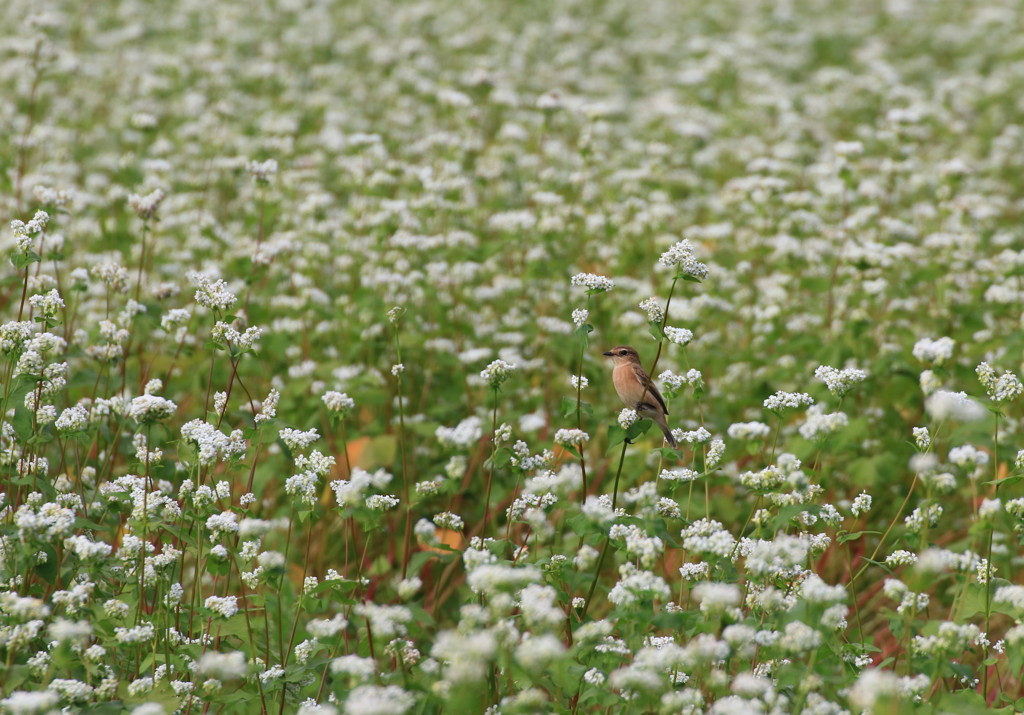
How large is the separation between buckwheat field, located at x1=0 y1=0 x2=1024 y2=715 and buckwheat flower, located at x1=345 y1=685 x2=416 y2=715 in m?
0.01

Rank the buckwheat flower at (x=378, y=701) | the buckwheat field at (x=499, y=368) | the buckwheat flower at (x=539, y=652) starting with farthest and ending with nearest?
the buckwheat field at (x=499, y=368), the buckwheat flower at (x=539, y=652), the buckwheat flower at (x=378, y=701)

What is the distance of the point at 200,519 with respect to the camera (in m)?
3.71

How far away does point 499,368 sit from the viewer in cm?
389

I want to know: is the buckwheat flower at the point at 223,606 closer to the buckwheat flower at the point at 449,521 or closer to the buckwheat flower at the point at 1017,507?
the buckwheat flower at the point at 449,521

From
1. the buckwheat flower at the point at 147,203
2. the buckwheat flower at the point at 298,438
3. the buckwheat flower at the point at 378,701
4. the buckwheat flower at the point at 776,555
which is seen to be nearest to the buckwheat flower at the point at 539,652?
the buckwheat flower at the point at 378,701

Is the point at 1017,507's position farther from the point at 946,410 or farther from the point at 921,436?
the point at 946,410

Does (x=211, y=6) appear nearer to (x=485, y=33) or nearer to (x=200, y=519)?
(x=485, y=33)

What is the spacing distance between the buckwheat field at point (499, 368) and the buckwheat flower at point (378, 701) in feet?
0.04

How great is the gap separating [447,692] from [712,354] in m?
4.27

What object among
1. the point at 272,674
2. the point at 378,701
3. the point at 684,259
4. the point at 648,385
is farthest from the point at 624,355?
the point at 378,701

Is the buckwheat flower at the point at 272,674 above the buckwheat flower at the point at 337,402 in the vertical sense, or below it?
below

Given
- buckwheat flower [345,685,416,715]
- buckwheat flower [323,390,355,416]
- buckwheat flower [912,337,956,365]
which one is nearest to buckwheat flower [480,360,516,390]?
buckwheat flower [323,390,355,416]

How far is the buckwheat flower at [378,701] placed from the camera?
252 centimetres

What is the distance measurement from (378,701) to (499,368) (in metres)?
1.59
